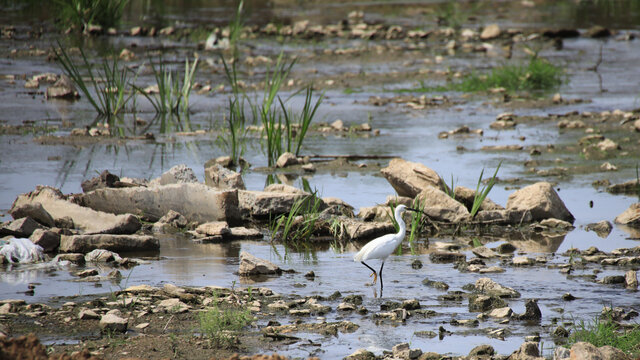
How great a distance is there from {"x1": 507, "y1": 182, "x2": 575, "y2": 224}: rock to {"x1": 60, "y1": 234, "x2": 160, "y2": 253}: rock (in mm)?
3283

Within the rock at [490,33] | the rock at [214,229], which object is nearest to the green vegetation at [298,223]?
the rock at [214,229]

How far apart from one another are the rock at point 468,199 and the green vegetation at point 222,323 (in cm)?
367

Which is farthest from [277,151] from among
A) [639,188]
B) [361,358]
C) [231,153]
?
[361,358]

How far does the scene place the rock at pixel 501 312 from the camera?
535 cm

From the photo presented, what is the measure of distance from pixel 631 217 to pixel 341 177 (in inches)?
124

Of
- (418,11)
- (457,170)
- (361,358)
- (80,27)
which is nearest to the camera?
(361,358)

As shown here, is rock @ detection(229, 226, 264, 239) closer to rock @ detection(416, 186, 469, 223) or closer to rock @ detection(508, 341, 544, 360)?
rock @ detection(416, 186, 469, 223)

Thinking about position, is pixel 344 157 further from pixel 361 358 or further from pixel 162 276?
pixel 361 358

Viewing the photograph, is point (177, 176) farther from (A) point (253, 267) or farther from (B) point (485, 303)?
(B) point (485, 303)

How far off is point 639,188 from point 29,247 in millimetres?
5948

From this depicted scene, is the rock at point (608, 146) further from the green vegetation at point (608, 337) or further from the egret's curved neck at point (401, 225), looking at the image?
the green vegetation at point (608, 337)

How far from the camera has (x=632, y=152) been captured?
11.0 meters

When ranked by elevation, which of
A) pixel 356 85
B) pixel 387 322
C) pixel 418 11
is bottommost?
pixel 387 322

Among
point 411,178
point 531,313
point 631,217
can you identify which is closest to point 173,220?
point 411,178
